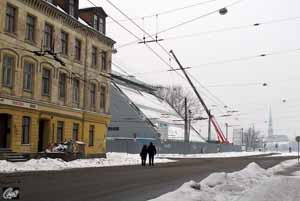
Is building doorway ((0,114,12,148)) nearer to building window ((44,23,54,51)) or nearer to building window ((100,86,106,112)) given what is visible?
building window ((44,23,54,51))

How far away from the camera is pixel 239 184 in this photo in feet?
63.2

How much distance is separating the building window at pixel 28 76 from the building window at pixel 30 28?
6.13ft

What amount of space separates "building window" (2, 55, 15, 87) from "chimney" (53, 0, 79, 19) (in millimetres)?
8491

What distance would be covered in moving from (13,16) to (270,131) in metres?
163

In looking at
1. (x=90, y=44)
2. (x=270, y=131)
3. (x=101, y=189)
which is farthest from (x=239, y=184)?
(x=270, y=131)

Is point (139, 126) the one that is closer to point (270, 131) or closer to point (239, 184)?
point (239, 184)

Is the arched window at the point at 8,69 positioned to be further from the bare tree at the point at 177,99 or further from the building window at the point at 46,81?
the bare tree at the point at 177,99

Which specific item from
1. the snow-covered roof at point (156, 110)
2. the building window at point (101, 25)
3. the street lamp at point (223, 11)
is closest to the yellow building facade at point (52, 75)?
the building window at point (101, 25)

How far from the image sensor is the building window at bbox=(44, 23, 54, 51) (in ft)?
130

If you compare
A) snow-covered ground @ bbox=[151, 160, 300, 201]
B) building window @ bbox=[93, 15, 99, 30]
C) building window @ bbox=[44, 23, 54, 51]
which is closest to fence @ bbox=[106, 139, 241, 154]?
building window @ bbox=[93, 15, 99, 30]

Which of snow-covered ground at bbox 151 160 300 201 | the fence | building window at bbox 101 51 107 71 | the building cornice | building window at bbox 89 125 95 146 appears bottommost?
snow-covered ground at bbox 151 160 300 201

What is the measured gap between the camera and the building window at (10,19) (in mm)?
34938

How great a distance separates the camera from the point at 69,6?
43250mm

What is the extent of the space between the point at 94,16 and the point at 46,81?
10787 millimetres
